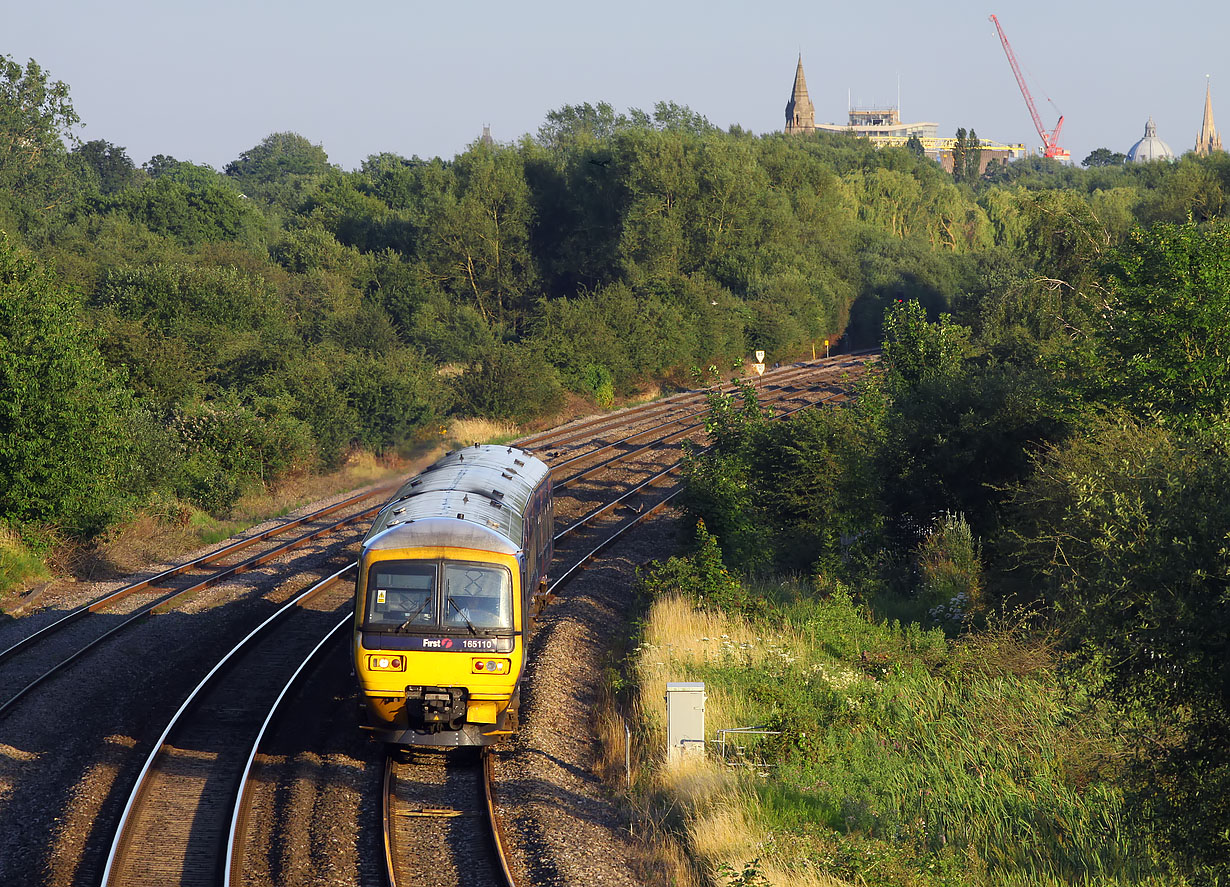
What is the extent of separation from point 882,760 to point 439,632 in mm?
5180

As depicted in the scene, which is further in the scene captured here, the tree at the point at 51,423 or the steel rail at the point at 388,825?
the tree at the point at 51,423

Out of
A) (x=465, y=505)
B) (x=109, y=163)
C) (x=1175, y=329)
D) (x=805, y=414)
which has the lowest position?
(x=465, y=505)

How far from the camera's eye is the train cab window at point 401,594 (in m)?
12.5

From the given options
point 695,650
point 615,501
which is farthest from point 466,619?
point 615,501

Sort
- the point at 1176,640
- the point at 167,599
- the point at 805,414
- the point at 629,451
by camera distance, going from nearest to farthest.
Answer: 1. the point at 1176,640
2. the point at 167,599
3. the point at 805,414
4. the point at 629,451

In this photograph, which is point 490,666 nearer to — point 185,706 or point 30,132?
point 185,706

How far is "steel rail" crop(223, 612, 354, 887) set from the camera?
9945 millimetres

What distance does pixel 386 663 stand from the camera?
12320 mm

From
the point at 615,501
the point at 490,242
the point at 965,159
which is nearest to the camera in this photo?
the point at 615,501

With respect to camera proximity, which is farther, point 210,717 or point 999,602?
point 999,602

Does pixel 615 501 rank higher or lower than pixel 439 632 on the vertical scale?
higher

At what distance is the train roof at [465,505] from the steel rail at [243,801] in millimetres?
2355

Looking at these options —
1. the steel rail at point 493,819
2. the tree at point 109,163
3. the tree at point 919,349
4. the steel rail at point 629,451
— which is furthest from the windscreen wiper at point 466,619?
the tree at point 109,163

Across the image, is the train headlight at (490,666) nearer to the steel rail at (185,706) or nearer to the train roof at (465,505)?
the train roof at (465,505)
